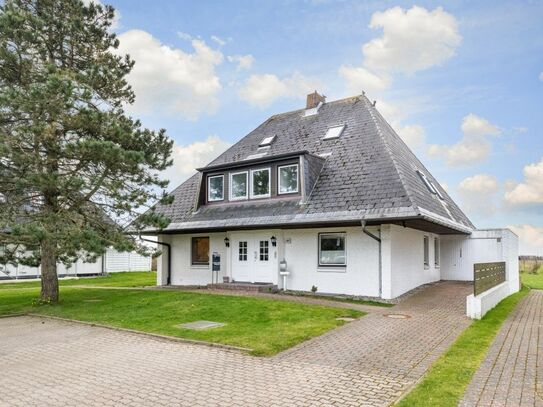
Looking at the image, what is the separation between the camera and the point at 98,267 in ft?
107

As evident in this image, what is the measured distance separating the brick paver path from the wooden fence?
139 centimetres

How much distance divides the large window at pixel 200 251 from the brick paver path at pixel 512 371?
12608mm

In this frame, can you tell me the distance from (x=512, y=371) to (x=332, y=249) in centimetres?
918

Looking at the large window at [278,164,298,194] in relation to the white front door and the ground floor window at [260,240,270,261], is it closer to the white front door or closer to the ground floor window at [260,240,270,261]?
the white front door

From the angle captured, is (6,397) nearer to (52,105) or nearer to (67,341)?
(67,341)

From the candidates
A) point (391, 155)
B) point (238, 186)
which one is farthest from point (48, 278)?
point (391, 155)

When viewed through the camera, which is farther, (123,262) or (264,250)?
(123,262)

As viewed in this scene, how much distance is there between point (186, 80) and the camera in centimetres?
1725

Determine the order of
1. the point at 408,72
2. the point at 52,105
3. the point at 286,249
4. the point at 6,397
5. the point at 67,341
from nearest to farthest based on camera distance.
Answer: the point at 6,397
the point at 67,341
the point at 52,105
the point at 408,72
the point at 286,249

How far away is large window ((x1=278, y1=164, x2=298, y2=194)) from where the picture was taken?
16875 millimetres

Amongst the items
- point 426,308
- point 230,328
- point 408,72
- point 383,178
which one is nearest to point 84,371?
point 230,328

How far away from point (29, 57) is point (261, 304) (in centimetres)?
1104

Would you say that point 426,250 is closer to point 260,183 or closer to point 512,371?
point 260,183

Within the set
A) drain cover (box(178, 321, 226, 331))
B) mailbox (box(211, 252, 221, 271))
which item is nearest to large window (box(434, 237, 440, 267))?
mailbox (box(211, 252, 221, 271))
